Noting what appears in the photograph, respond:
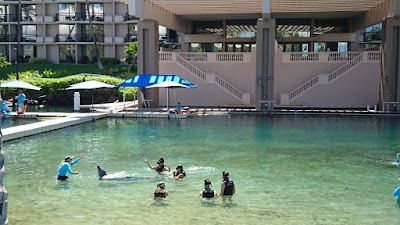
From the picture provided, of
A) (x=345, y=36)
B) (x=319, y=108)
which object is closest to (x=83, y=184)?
(x=319, y=108)

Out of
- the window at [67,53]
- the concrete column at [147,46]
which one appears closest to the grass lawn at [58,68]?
the window at [67,53]

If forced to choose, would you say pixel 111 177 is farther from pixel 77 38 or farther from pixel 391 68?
pixel 77 38

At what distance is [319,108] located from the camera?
1507 inches

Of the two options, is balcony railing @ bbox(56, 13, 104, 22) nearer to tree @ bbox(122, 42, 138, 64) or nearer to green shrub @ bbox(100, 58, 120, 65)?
green shrub @ bbox(100, 58, 120, 65)

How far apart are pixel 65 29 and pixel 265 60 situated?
4330cm

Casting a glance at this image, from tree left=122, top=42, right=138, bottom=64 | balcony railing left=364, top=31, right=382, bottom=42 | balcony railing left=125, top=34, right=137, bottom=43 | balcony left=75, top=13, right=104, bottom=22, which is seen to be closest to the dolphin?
tree left=122, top=42, right=138, bottom=64

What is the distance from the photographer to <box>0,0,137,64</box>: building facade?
7000cm

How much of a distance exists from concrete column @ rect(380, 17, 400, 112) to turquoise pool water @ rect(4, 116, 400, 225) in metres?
7.11

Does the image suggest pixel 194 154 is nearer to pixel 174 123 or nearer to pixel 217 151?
pixel 217 151

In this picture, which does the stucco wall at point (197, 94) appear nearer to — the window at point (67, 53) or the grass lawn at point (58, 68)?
the grass lawn at point (58, 68)

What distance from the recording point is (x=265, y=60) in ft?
117

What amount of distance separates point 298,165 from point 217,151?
385 centimetres

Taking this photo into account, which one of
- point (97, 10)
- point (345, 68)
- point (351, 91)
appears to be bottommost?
point (351, 91)

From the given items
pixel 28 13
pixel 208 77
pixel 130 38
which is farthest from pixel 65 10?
pixel 208 77
